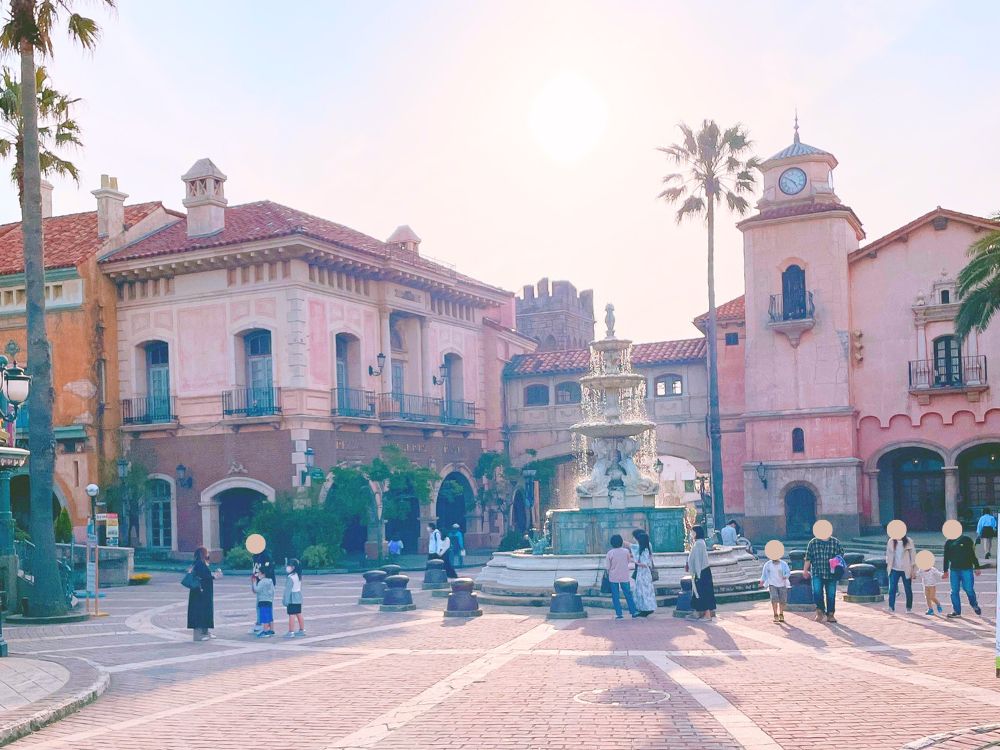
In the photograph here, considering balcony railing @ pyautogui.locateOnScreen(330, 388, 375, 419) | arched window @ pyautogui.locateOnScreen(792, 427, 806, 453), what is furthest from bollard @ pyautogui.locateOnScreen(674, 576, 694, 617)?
arched window @ pyautogui.locateOnScreen(792, 427, 806, 453)

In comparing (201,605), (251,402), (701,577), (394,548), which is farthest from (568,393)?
(201,605)

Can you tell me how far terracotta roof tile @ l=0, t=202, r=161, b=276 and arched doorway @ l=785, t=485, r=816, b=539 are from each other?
24.6 meters

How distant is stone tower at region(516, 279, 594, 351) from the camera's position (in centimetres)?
7512

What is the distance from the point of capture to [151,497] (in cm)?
3944

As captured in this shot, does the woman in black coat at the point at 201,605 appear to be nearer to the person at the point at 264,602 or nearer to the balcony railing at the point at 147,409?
the person at the point at 264,602

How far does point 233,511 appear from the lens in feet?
128

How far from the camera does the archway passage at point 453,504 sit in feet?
149

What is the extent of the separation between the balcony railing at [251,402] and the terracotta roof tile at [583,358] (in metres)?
13.2

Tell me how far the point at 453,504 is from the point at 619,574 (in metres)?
27.2

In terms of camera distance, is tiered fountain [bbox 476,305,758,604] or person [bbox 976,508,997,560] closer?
tiered fountain [bbox 476,305,758,604]

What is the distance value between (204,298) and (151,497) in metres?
6.78

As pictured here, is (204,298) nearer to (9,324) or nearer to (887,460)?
(9,324)

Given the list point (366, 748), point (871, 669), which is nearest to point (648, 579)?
point (871, 669)

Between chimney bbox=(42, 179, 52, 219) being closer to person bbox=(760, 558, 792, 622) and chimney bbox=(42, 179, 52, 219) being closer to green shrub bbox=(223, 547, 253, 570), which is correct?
green shrub bbox=(223, 547, 253, 570)
